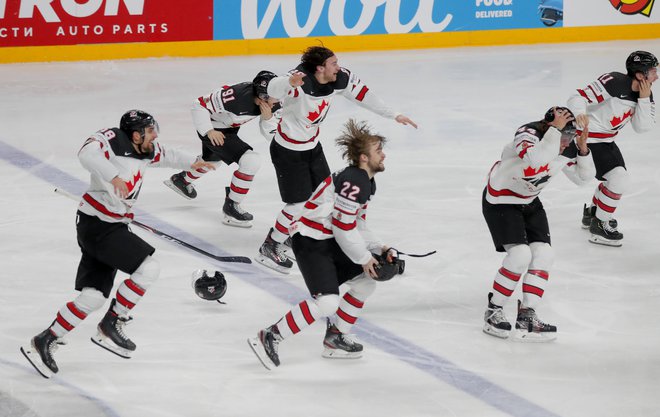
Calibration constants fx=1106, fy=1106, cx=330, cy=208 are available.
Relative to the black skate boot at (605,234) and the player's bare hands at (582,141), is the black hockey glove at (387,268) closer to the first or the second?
the player's bare hands at (582,141)

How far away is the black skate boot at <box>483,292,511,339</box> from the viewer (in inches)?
213

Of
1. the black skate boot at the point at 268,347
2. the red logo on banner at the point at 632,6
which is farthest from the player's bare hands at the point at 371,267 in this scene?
the red logo on banner at the point at 632,6

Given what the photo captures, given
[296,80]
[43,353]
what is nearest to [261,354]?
[43,353]

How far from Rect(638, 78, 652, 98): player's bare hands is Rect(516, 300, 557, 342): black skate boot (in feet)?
6.24

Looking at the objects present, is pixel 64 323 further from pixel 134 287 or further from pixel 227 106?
pixel 227 106

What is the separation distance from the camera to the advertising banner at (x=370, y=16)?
13.0m

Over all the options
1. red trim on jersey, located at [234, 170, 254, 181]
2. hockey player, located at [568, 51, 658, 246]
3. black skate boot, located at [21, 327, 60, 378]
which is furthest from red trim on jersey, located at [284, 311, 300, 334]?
hockey player, located at [568, 51, 658, 246]

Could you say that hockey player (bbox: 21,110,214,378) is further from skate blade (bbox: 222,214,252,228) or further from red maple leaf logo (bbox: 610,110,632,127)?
red maple leaf logo (bbox: 610,110,632,127)

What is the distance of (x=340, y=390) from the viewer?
15.7ft

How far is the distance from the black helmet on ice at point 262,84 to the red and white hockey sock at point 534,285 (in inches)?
82.5

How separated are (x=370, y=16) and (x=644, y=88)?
7.01 metres

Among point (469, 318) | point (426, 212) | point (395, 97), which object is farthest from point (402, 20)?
point (469, 318)

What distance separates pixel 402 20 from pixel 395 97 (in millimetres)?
2777

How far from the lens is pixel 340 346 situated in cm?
513
